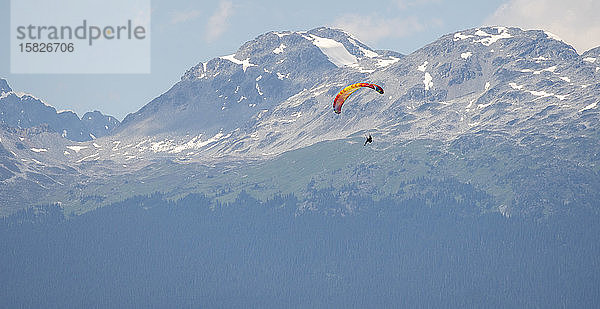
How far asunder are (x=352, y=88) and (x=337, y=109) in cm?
844

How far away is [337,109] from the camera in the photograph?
196 m

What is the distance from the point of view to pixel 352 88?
619 feet
